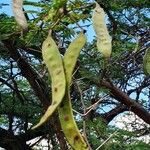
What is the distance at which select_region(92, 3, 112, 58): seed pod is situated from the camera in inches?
85.0

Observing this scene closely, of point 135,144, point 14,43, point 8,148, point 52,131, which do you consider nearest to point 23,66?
point 14,43

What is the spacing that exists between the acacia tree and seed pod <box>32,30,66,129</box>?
45 cm

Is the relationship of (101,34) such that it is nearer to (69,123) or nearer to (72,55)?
(72,55)

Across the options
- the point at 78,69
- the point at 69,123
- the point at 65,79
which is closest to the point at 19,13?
the point at 65,79

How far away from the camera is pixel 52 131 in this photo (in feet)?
15.7

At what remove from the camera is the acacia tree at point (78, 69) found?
119 inches

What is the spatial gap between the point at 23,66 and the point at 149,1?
1.15 m

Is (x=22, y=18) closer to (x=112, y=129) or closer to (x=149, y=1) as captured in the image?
(x=149, y=1)

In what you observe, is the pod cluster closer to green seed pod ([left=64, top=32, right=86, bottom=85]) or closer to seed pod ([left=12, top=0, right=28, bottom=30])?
green seed pod ([left=64, top=32, right=86, bottom=85])

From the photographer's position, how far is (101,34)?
2.23 meters

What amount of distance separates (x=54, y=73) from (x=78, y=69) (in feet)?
6.99

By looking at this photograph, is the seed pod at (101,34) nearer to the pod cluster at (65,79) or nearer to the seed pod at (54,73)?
the pod cluster at (65,79)

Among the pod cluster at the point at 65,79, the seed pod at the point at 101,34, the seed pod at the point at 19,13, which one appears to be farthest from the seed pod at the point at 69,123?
the seed pod at the point at 19,13

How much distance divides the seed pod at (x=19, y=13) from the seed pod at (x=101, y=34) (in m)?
0.33
